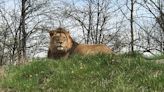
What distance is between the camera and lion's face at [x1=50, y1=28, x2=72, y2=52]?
1261 cm

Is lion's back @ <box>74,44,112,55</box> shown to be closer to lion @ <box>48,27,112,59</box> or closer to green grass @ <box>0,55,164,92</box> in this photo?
lion @ <box>48,27,112,59</box>

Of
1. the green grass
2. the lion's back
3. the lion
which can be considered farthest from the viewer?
the lion's back

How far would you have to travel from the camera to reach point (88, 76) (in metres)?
9.40

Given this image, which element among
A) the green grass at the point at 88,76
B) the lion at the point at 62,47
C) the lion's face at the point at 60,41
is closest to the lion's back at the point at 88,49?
the lion at the point at 62,47

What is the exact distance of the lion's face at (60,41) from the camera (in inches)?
497

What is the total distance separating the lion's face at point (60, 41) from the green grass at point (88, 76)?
1.80 metres

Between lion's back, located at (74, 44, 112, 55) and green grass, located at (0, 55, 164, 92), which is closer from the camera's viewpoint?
green grass, located at (0, 55, 164, 92)

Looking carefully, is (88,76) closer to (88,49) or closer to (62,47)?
(62,47)

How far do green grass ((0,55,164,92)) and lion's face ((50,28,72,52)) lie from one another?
1801mm

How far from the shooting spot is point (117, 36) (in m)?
44.1

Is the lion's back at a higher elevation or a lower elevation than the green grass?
higher

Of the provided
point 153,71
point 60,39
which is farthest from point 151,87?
point 60,39

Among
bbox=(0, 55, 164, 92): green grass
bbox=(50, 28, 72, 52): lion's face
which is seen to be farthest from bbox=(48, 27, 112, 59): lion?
bbox=(0, 55, 164, 92): green grass

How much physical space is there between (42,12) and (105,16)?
26.3 feet
